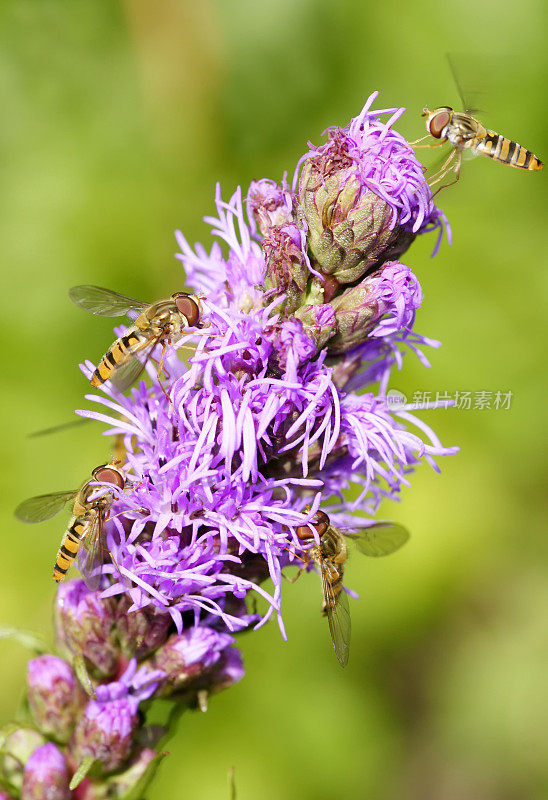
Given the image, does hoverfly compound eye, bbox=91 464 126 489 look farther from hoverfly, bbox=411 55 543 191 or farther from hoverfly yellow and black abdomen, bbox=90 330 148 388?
hoverfly, bbox=411 55 543 191

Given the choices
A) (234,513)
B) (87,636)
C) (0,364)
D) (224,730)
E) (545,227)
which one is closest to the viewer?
(234,513)

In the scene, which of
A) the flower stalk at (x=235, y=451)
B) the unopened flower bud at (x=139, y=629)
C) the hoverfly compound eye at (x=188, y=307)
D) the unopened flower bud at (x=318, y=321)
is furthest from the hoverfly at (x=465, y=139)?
the unopened flower bud at (x=139, y=629)

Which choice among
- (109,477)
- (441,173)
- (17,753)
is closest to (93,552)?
(109,477)

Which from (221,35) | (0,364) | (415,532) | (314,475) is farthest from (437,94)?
(314,475)

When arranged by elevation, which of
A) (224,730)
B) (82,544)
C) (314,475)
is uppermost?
(314,475)

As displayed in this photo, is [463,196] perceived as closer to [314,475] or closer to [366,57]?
[366,57]

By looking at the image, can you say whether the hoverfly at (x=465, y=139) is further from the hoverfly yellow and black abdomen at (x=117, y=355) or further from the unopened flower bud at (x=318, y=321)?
the hoverfly yellow and black abdomen at (x=117, y=355)
